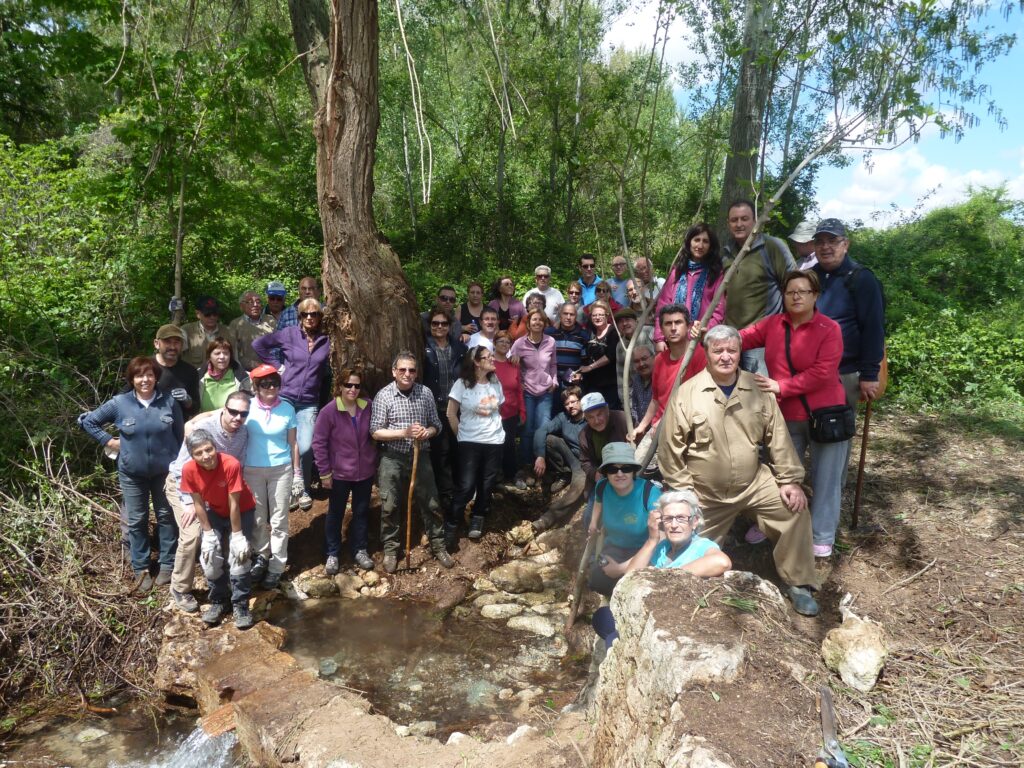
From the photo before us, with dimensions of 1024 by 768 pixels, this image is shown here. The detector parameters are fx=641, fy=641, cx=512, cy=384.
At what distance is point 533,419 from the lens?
6750mm

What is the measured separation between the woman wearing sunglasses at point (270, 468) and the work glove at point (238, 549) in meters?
0.36

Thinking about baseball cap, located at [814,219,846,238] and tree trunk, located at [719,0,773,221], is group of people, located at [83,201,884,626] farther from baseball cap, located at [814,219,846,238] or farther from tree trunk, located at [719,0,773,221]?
tree trunk, located at [719,0,773,221]

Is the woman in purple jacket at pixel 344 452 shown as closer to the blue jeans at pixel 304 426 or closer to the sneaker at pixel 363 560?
the sneaker at pixel 363 560

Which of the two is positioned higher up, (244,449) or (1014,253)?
(1014,253)

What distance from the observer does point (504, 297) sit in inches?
293

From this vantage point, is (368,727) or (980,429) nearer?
(368,727)

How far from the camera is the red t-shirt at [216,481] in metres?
4.68

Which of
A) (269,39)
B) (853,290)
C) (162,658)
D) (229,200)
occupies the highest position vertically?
(269,39)

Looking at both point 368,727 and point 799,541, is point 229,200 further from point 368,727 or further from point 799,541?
point 799,541

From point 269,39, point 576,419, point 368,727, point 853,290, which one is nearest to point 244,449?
point 368,727

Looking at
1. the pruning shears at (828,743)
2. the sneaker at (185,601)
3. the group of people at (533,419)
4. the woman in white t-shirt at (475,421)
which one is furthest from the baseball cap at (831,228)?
the sneaker at (185,601)

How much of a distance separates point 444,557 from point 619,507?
7.78ft

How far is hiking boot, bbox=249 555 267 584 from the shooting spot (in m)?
5.32

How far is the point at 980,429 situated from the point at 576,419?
14.8 ft
